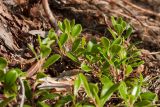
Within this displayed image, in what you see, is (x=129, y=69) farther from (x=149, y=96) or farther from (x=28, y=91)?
(x=28, y=91)

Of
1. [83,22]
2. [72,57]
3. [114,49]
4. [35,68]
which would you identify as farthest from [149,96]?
[83,22]

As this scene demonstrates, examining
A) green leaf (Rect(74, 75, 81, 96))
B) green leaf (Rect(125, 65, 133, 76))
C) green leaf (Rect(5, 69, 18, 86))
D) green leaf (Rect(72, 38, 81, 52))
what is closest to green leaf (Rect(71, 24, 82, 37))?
green leaf (Rect(72, 38, 81, 52))

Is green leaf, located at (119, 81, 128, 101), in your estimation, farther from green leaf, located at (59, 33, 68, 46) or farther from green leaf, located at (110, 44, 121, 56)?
green leaf, located at (59, 33, 68, 46)

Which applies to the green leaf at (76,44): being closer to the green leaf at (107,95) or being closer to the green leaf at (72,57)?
the green leaf at (72,57)

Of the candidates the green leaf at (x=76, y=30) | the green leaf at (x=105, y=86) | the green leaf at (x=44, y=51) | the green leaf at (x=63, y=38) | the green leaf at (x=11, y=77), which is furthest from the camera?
the green leaf at (x=76, y=30)

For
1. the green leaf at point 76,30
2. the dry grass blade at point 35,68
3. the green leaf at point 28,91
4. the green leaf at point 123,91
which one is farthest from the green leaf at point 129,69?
the green leaf at point 28,91

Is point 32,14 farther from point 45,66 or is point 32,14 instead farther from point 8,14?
point 45,66

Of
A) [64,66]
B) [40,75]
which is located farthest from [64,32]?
[40,75]

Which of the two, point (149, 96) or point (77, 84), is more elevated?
point (77, 84)
